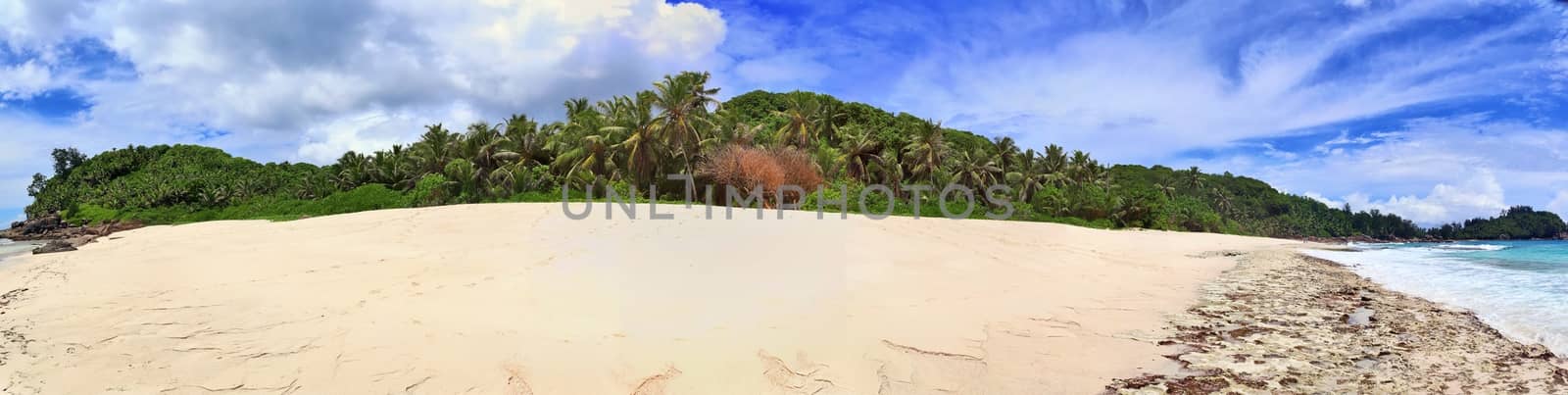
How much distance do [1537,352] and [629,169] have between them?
28978 mm

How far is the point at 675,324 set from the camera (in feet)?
18.5

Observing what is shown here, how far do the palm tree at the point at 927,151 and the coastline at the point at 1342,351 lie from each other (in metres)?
32.4

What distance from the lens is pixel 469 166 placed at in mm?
32781

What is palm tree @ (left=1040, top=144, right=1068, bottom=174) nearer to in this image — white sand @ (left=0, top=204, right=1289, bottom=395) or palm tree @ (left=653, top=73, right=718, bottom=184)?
palm tree @ (left=653, top=73, right=718, bottom=184)

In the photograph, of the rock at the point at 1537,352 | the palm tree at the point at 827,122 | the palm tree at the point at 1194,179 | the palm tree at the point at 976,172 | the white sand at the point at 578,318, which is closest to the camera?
the white sand at the point at 578,318

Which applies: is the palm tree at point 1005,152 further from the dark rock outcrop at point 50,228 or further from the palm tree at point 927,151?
the dark rock outcrop at point 50,228

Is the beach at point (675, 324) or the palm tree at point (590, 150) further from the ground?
the palm tree at point (590, 150)

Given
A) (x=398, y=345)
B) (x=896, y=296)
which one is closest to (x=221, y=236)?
(x=398, y=345)

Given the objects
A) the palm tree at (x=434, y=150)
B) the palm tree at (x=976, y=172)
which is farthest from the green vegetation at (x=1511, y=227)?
the palm tree at (x=434, y=150)

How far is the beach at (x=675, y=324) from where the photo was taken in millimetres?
4457

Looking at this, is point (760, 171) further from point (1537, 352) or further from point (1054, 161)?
point (1054, 161)

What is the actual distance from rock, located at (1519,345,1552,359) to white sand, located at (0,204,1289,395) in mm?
2766

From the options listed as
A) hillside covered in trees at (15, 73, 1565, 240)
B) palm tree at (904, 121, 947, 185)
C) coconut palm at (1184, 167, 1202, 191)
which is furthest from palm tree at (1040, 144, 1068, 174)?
coconut palm at (1184, 167, 1202, 191)

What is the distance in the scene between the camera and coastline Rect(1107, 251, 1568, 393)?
4.56m
